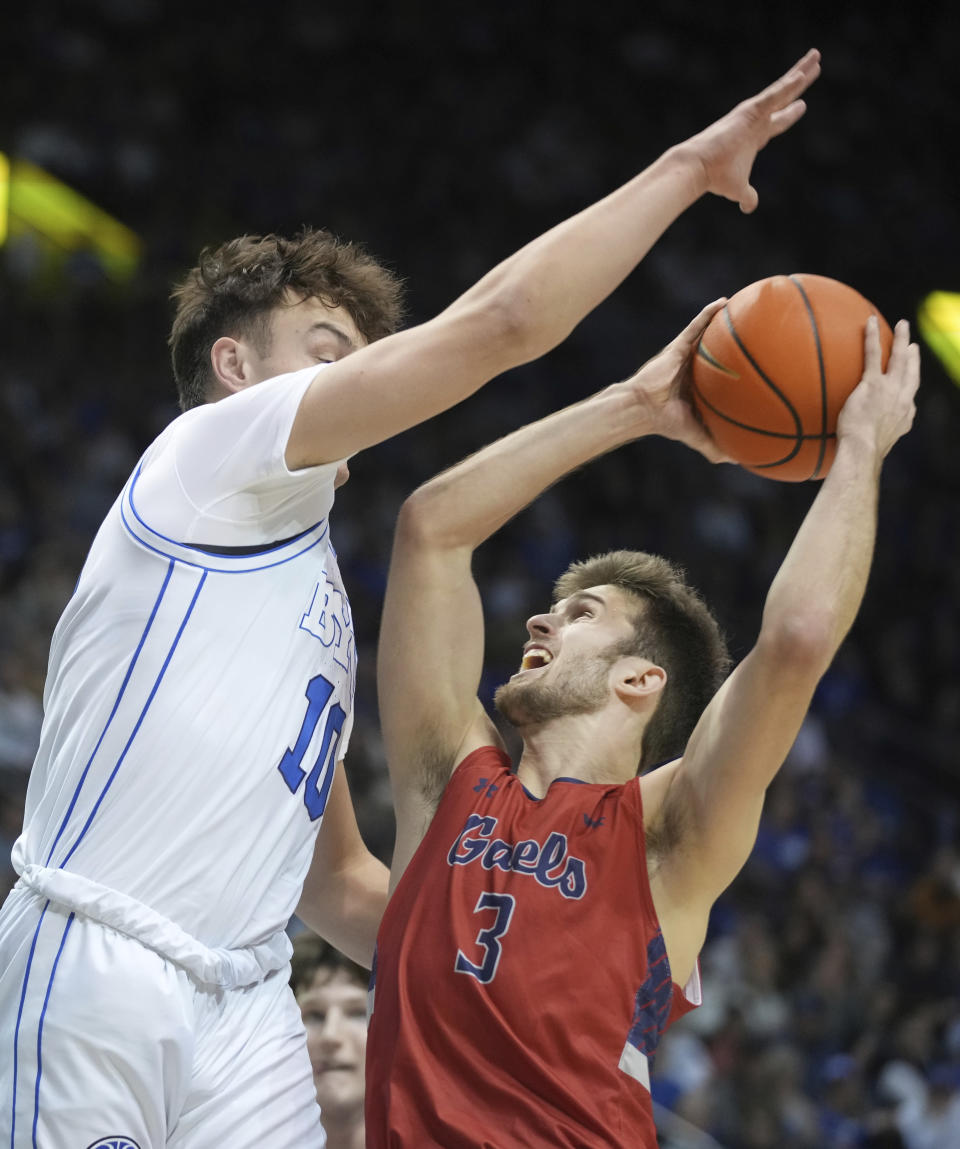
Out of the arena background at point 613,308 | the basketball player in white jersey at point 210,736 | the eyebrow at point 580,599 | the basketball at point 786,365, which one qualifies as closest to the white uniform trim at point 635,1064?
the basketball player in white jersey at point 210,736

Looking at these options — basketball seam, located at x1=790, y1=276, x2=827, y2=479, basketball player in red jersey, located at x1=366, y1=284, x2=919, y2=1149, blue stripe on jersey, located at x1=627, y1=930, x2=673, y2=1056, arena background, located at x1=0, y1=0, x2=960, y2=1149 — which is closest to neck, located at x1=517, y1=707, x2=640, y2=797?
basketball player in red jersey, located at x1=366, y1=284, x2=919, y2=1149

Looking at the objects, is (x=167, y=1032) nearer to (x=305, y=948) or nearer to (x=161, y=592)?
(x=161, y=592)

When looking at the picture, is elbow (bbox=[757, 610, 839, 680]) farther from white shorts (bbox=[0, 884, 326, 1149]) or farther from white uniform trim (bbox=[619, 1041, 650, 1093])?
white shorts (bbox=[0, 884, 326, 1149])

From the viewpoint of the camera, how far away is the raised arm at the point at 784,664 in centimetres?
286

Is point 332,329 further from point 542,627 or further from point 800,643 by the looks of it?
point 800,643

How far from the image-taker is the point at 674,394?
333 centimetres

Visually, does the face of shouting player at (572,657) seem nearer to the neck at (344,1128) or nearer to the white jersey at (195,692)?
the white jersey at (195,692)

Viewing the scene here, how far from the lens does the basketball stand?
3062 mm

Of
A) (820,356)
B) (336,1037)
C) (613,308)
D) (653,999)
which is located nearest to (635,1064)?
(653,999)

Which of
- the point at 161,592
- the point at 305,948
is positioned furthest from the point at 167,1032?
the point at 305,948

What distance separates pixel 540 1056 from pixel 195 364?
169 centimetres

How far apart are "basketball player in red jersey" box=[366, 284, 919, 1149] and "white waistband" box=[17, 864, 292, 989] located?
471mm

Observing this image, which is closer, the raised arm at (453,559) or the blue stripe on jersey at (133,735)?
the blue stripe on jersey at (133,735)

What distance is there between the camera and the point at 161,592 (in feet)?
8.55
